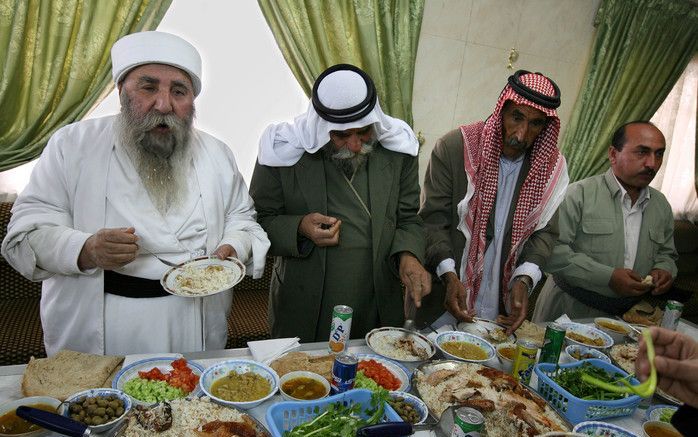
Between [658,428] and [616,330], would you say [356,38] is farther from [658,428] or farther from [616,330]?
[658,428]

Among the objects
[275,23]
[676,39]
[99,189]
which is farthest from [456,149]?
[676,39]

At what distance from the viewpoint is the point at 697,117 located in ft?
20.8

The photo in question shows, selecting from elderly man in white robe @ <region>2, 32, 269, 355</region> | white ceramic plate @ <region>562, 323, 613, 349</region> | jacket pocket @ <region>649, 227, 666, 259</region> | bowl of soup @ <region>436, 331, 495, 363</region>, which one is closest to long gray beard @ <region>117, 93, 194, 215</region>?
elderly man in white robe @ <region>2, 32, 269, 355</region>

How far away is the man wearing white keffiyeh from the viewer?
2447 millimetres

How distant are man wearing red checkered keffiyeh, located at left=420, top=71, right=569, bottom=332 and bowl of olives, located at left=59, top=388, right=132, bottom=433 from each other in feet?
5.71

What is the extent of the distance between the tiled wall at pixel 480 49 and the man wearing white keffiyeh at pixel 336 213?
2437mm

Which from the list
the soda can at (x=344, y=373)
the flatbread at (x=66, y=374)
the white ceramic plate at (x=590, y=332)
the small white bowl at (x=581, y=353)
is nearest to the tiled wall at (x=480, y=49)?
the white ceramic plate at (x=590, y=332)

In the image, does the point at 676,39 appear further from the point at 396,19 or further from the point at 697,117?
the point at 396,19

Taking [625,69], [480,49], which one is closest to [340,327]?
[480,49]

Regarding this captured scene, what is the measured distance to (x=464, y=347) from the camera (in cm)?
218

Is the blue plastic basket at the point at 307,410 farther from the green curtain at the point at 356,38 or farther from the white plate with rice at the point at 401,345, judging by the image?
the green curtain at the point at 356,38

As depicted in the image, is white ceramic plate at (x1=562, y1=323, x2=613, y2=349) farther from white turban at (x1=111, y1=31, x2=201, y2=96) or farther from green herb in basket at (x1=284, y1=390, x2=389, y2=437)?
white turban at (x1=111, y1=31, x2=201, y2=96)

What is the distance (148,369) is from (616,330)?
2512 millimetres

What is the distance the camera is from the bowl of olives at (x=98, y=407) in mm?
1356
